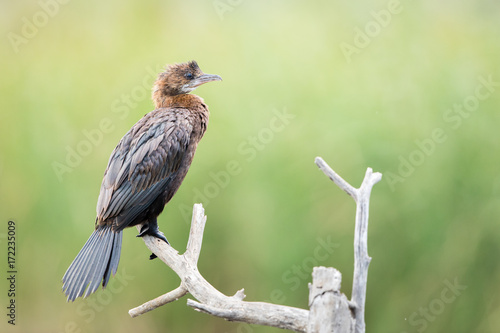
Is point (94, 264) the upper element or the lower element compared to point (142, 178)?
lower

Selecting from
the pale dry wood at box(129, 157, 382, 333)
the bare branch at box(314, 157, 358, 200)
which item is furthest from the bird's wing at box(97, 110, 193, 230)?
the bare branch at box(314, 157, 358, 200)

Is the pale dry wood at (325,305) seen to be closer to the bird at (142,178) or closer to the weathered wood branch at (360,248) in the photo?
the weathered wood branch at (360,248)

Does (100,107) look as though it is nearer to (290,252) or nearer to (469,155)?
(290,252)

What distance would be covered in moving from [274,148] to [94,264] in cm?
123

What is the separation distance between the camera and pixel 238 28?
3.36m

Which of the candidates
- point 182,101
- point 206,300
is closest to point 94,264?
point 206,300

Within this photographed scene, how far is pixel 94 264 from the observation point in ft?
7.41

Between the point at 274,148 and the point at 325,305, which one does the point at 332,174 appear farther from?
the point at 274,148

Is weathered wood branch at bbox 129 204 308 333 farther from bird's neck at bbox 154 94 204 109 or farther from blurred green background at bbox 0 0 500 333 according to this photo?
blurred green background at bbox 0 0 500 333

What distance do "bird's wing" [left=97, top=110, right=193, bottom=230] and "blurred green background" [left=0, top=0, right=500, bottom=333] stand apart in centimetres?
68

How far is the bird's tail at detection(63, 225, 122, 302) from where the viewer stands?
7.25ft

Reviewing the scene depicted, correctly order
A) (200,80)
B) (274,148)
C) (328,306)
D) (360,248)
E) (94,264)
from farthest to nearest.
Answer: (274,148), (200,80), (94,264), (360,248), (328,306)

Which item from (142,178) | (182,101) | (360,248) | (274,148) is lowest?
(360,248)

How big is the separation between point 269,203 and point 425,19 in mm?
1431
